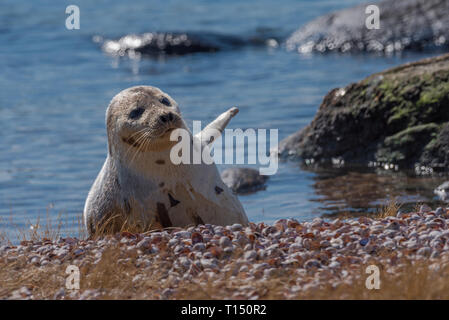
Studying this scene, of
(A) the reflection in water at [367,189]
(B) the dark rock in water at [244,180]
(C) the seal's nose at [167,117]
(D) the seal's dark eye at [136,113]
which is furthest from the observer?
(B) the dark rock in water at [244,180]

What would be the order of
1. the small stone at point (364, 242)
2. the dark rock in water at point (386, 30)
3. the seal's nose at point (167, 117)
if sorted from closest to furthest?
1. the small stone at point (364, 242)
2. the seal's nose at point (167, 117)
3. the dark rock in water at point (386, 30)

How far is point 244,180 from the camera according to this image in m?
11.7

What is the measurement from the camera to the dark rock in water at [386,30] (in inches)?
814

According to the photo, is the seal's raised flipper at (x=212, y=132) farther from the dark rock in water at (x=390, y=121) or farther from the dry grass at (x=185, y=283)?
the dark rock in water at (x=390, y=121)

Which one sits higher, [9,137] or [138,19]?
[138,19]

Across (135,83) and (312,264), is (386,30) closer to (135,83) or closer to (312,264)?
(135,83)

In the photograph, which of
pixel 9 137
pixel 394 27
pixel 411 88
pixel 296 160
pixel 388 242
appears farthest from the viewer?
pixel 394 27

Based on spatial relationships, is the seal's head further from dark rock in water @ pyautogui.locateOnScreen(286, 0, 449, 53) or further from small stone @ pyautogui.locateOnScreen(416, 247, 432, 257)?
dark rock in water @ pyautogui.locateOnScreen(286, 0, 449, 53)

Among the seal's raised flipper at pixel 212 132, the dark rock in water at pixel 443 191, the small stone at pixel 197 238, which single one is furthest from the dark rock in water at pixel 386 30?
the small stone at pixel 197 238

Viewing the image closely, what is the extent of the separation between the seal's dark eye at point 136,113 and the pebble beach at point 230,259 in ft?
3.20

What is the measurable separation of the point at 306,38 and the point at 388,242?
17.0 metres

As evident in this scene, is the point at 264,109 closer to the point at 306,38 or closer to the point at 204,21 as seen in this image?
the point at 306,38
